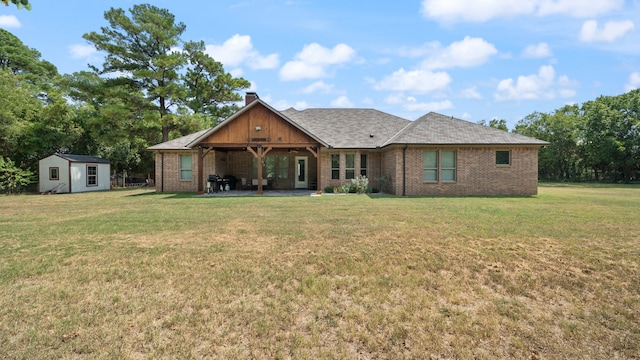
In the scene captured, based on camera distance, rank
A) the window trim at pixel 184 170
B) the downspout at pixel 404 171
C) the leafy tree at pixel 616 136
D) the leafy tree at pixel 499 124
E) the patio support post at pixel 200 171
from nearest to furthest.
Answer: the downspout at pixel 404 171, the patio support post at pixel 200 171, the window trim at pixel 184 170, the leafy tree at pixel 616 136, the leafy tree at pixel 499 124

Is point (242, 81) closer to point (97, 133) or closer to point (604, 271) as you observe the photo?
point (97, 133)

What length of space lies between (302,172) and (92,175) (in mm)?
15240

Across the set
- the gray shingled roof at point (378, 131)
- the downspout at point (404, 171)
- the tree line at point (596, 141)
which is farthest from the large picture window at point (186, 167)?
the tree line at point (596, 141)

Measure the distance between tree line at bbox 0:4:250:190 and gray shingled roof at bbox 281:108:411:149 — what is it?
397 inches

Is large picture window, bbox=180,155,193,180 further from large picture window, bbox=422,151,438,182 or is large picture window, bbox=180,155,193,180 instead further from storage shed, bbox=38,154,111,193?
large picture window, bbox=422,151,438,182

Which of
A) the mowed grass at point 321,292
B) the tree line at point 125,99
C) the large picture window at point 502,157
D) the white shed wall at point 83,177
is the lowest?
the mowed grass at point 321,292

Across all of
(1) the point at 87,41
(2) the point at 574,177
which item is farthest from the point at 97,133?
(2) the point at 574,177

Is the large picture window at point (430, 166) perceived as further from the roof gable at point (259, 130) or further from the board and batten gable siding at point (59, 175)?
the board and batten gable siding at point (59, 175)

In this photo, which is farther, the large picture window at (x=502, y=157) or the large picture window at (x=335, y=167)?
the large picture window at (x=335, y=167)

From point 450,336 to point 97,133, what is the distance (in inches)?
1190

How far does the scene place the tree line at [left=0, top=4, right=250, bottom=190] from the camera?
80.9 ft

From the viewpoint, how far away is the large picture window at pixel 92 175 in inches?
898

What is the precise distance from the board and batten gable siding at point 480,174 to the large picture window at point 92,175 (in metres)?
21.3

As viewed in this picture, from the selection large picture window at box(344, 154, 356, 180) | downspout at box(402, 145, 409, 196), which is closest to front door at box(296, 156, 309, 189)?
large picture window at box(344, 154, 356, 180)
